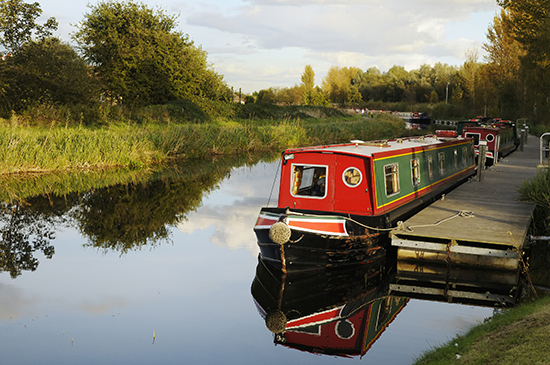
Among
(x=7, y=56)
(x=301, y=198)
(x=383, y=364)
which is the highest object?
(x=7, y=56)

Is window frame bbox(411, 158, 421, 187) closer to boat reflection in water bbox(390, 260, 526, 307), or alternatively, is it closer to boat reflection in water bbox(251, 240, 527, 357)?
boat reflection in water bbox(251, 240, 527, 357)

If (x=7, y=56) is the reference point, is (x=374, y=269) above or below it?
below

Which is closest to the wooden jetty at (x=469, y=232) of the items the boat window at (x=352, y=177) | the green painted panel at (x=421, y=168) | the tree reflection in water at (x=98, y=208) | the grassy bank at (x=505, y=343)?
the green painted panel at (x=421, y=168)

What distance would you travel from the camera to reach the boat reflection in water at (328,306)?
7.42 m

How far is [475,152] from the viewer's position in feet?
71.1

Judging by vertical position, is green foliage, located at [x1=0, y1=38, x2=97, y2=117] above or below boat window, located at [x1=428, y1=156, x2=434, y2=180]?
above

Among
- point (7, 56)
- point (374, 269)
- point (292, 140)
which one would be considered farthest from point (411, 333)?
point (292, 140)

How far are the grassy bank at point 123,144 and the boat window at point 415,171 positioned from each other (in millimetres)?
13453

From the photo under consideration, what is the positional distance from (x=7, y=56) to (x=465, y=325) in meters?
25.3

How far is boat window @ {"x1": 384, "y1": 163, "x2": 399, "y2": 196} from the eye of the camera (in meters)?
11.3

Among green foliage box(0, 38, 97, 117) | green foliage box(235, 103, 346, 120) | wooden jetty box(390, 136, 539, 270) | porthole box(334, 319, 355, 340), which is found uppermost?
green foliage box(0, 38, 97, 117)

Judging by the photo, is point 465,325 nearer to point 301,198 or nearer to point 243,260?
point 301,198

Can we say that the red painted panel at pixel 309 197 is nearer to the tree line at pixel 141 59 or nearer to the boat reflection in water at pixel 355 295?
the boat reflection in water at pixel 355 295

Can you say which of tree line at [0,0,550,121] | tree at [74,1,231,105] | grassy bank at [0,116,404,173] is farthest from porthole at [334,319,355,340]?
tree at [74,1,231,105]
